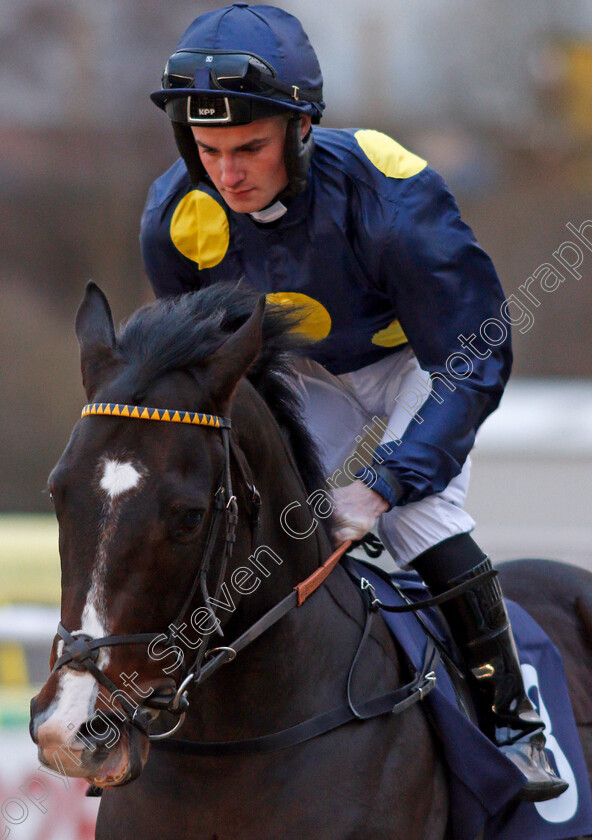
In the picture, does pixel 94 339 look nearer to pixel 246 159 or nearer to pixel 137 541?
pixel 137 541

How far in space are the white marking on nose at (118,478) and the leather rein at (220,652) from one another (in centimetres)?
11

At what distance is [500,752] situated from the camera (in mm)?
2686

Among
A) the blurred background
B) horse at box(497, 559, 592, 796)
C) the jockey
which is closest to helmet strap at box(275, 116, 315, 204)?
the jockey

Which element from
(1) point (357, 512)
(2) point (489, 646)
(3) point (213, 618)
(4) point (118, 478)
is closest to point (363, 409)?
(1) point (357, 512)

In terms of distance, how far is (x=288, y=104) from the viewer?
2.69 meters

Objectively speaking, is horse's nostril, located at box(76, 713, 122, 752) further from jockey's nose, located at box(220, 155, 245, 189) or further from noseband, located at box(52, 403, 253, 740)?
jockey's nose, located at box(220, 155, 245, 189)

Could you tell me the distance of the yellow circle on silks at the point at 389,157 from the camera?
295 centimetres

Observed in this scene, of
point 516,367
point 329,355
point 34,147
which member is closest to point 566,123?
point 516,367

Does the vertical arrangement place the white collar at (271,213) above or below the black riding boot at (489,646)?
above

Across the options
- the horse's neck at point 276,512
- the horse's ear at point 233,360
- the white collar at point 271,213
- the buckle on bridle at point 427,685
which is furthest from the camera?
the white collar at point 271,213

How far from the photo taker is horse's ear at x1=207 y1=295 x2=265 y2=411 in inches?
87.3

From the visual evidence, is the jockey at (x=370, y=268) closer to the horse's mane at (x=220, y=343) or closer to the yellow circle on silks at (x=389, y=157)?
the yellow circle on silks at (x=389, y=157)

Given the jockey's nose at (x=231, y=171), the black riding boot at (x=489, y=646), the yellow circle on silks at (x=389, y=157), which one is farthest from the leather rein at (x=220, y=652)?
the yellow circle on silks at (x=389, y=157)

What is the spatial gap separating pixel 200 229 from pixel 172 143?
8.20 metres
